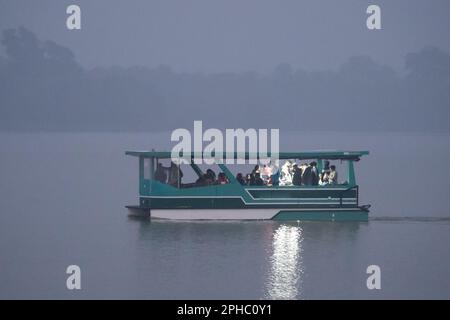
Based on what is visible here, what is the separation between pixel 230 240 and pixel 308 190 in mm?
3102

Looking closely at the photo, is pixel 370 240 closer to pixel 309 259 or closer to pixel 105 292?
pixel 309 259

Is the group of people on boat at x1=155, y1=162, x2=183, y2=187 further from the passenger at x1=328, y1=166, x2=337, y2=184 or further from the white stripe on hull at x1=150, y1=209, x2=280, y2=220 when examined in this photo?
the passenger at x1=328, y1=166, x2=337, y2=184

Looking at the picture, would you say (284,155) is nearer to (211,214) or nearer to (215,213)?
(215,213)

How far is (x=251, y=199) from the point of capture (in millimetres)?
41375

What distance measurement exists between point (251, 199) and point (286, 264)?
5044 millimetres

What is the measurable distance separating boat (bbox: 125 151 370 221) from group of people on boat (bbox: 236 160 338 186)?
16.5 inches

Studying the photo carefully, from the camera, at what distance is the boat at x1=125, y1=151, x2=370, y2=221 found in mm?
41156

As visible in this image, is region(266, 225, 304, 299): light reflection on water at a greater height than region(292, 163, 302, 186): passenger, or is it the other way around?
region(292, 163, 302, 186): passenger

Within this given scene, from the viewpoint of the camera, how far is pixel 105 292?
110 feet

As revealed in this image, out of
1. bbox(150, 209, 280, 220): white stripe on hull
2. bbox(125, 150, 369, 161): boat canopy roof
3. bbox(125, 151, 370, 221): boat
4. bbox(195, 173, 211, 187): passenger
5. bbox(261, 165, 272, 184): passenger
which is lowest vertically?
bbox(150, 209, 280, 220): white stripe on hull

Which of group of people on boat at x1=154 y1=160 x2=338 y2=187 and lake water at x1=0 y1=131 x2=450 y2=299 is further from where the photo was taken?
group of people on boat at x1=154 y1=160 x2=338 y2=187

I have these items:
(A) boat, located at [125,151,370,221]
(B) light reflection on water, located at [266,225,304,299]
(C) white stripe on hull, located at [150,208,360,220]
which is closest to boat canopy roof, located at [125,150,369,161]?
(A) boat, located at [125,151,370,221]

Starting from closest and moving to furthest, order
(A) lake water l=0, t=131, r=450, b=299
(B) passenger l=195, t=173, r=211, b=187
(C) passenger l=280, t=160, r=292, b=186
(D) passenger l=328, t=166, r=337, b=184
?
(A) lake water l=0, t=131, r=450, b=299 < (B) passenger l=195, t=173, r=211, b=187 < (D) passenger l=328, t=166, r=337, b=184 < (C) passenger l=280, t=160, r=292, b=186

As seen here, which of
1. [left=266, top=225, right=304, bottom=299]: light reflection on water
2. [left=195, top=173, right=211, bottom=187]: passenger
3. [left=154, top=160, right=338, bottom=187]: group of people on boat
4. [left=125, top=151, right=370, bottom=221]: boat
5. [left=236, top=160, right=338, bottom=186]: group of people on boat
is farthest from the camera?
[left=236, top=160, right=338, bottom=186]: group of people on boat
